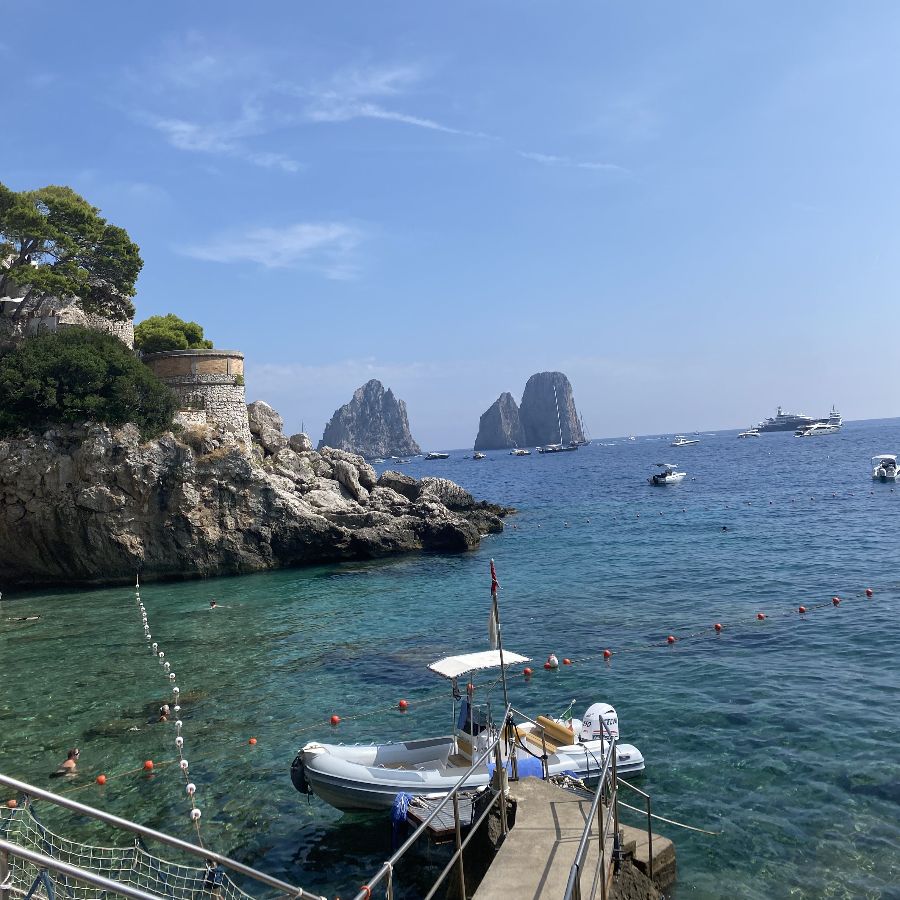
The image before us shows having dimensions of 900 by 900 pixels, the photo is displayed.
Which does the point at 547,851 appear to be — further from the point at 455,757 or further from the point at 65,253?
the point at 65,253

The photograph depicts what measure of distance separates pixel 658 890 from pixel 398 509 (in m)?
36.7

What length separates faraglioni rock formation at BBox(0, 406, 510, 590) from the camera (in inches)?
1377

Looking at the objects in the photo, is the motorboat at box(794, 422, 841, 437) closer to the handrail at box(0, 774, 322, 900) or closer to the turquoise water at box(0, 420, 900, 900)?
the turquoise water at box(0, 420, 900, 900)

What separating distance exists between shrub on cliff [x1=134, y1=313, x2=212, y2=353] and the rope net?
113 feet

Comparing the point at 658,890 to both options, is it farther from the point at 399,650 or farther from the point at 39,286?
the point at 39,286

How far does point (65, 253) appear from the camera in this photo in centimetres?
4038

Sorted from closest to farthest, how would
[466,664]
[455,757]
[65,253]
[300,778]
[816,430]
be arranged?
1. [300,778]
2. [455,757]
3. [466,664]
4. [65,253]
5. [816,430]

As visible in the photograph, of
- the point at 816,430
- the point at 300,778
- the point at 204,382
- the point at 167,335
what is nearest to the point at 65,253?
the point at 167,335

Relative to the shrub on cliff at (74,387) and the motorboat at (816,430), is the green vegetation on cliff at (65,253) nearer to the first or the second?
Answer: the shrub on cliff at (74,387)

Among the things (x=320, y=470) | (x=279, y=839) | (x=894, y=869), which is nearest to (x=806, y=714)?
(x=894, y=869)

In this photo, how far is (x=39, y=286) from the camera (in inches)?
1491

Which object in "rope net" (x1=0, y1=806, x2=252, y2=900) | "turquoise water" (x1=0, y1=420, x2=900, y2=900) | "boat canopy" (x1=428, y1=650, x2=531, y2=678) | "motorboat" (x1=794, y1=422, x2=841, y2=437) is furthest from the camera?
"motorboat" (x1=794, y1=422, x2=841, y2=437)

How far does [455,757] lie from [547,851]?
4.61m

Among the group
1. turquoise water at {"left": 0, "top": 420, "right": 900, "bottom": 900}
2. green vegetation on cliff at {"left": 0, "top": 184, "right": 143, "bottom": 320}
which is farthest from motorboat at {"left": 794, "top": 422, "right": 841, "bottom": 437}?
green vegetation on cliff at {"left": 0, "top": 184, "right": 143, "bottom": 320}
